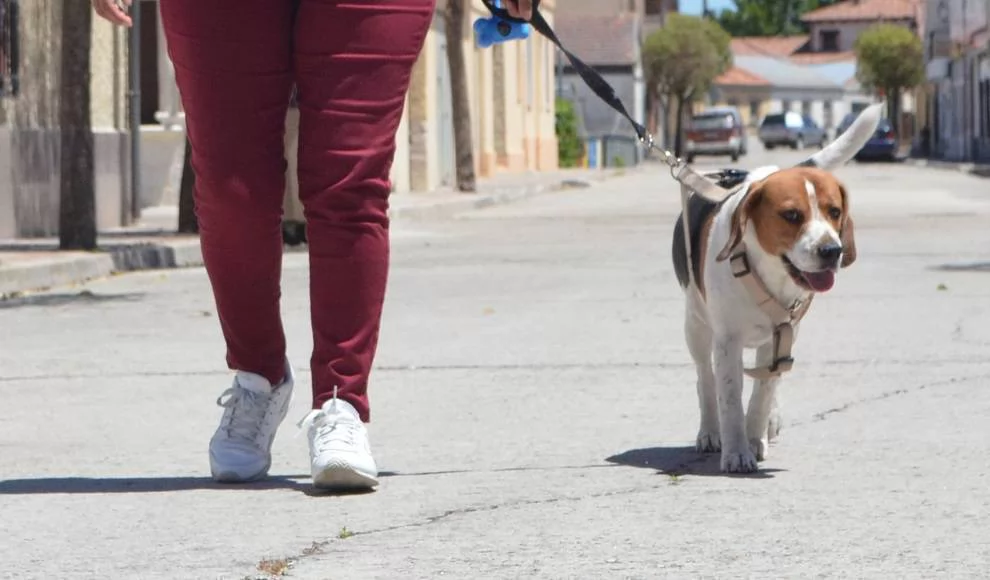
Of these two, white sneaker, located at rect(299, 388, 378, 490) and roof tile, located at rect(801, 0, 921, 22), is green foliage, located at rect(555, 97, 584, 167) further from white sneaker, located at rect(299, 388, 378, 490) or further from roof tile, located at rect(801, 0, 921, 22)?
roof tile, located at rect(801, 0, 921, 22)

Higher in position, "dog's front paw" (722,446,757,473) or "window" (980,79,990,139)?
"window" (980,79,990,139)

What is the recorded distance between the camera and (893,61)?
88.1m

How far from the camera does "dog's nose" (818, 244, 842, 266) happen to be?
15.7 feet

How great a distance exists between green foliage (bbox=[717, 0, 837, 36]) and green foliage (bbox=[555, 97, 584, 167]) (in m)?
104

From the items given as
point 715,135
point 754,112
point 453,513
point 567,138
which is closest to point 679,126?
point 715,135

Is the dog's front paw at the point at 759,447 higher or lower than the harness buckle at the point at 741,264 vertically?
lower

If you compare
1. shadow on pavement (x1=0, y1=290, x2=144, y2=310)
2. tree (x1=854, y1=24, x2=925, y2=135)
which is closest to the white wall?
tree (x1=854, y1=24, x2=925, y2=135)

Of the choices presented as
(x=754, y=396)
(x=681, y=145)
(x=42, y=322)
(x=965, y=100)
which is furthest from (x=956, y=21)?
(x=754, y=396)

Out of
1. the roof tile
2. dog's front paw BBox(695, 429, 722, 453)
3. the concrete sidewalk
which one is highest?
the roof tile

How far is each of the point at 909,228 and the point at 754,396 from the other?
14.7 metres

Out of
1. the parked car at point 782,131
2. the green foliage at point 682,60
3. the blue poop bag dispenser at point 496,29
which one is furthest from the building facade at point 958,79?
the blue poop bag dispenser at point 496,29

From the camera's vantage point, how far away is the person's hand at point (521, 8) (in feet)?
16.4

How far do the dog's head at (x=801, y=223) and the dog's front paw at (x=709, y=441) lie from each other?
1.99 ft

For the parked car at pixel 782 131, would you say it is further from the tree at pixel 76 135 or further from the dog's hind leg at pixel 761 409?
the dog's hind leg at pixel 761 409
